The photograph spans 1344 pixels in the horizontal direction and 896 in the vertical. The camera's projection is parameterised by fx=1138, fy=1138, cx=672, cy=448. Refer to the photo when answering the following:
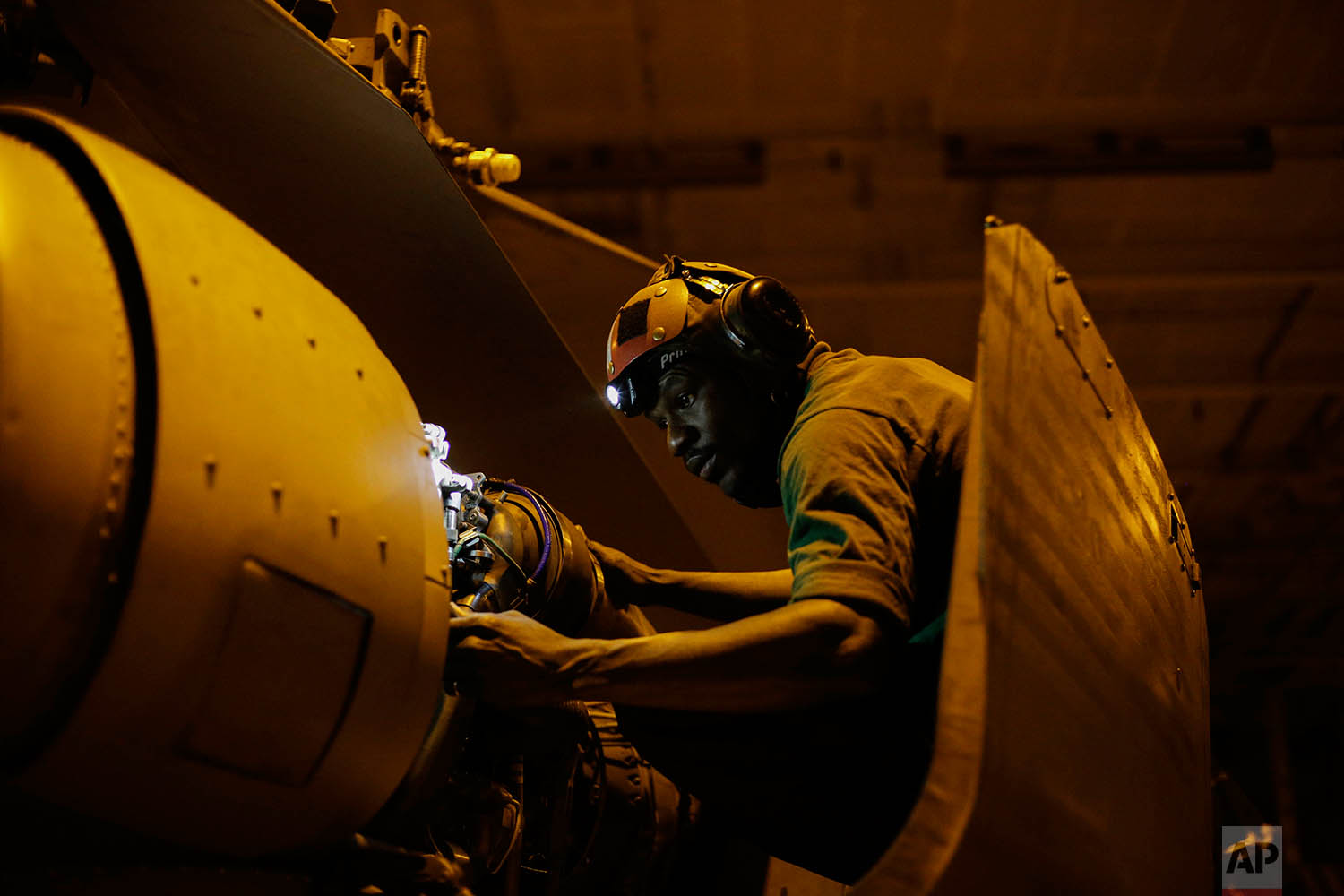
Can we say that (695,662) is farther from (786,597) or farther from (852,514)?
(786,597)

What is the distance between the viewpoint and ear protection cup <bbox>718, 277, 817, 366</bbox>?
2.16m

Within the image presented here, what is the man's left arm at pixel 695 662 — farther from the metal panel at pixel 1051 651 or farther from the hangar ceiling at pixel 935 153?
the hangar ceiling at pixel 935 153

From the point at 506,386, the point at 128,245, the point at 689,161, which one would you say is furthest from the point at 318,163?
the point at 689,161

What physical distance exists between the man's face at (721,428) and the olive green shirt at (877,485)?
7.4 inches

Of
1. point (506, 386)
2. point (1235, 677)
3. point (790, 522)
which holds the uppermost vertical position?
point (1235, 677)

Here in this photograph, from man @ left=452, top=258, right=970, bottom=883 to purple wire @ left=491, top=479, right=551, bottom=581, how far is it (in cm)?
26

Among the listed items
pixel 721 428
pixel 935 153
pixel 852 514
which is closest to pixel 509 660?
pixel 852 514

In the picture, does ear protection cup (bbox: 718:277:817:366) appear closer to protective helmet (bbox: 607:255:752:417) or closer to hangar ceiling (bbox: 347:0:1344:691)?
protective helmet (bbox: 607:255:752:417)

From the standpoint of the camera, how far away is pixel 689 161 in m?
5.21

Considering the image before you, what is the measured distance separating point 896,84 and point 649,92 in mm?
1031

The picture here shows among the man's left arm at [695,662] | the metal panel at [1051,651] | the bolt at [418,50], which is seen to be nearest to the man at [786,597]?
the man's left arm at [695,662]

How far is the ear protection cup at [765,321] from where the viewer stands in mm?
2160

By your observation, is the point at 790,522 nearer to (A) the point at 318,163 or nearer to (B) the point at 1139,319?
(A) the point at 318,163

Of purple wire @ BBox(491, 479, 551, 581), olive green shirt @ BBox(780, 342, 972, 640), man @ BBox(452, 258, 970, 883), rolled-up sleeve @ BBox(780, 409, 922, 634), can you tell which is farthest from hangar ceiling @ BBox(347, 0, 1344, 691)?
rolled-up sleeve @ BBox(780, 409, 922, 634)
